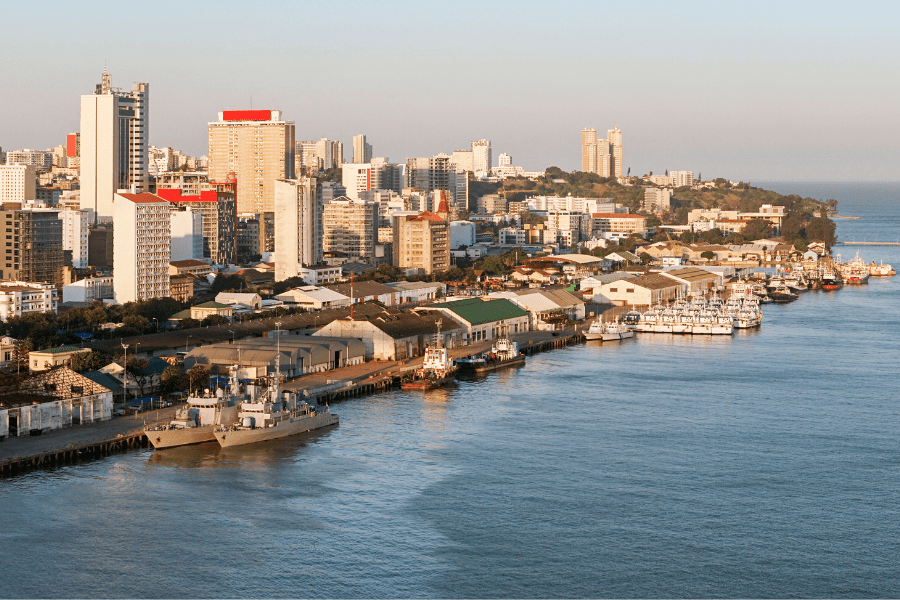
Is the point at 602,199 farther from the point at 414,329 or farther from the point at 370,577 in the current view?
the point at 370,577

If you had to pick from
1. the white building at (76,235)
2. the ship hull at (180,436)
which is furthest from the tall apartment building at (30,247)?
the ship hull at (180,436)

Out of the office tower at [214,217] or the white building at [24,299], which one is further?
the office tower at [214,217]

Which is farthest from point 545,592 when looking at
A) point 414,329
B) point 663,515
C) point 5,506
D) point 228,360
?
point 414,329

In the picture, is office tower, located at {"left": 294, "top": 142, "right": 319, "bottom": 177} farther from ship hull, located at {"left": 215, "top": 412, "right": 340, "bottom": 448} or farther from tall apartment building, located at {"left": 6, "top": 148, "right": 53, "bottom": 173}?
ship hull, located at {"left": 215, "top": 412, "right": 340, "bottom": 448}

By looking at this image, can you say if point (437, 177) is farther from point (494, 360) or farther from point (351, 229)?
point (494, 360)

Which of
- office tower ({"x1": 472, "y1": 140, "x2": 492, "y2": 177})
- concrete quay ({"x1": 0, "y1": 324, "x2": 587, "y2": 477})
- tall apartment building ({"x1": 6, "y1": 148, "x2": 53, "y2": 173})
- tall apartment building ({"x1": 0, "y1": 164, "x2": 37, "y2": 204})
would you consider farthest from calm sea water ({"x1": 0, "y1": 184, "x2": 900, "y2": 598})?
office tower ({"x1": 472, "y1": 140, "x2": 492, "y2": 177})

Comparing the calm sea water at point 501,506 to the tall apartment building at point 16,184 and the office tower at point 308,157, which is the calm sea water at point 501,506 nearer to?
the tall apartment building at point 16,184
